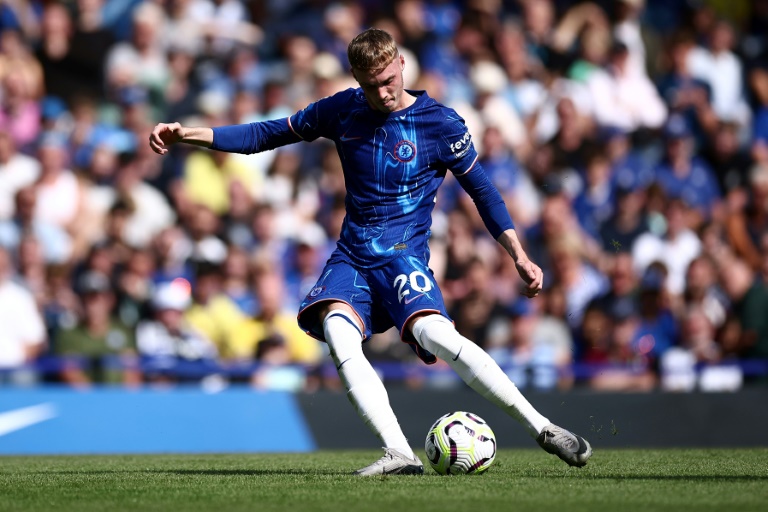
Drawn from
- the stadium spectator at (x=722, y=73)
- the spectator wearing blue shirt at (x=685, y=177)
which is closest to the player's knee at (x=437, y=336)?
the spectator wearing blue shirt at (x=685, y=177)

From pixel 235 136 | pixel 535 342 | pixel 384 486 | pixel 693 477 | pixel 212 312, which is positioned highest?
pixel 235 136

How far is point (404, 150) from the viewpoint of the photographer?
664 cm

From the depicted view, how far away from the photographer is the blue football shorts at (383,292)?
6543 mm

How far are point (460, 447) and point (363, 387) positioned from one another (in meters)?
0.58

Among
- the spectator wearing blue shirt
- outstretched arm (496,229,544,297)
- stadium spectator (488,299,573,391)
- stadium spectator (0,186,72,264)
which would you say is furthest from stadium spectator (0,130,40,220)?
outstretched arm (496,229,544,297)

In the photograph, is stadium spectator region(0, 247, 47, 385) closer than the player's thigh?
No

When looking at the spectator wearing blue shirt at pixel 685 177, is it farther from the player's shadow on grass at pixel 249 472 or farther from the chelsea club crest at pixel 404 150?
the player's shadow on grass at pixel 249 472

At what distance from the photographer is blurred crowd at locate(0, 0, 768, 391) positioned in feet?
36.8

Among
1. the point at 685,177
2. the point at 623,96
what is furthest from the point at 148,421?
the point at 623,96

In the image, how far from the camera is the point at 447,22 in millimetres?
15555

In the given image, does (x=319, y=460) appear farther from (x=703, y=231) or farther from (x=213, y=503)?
(x=703, y=231)

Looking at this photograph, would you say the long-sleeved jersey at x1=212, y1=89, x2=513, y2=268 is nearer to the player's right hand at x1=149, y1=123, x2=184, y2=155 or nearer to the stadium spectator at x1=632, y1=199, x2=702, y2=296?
the player's right hand at x1=149, y1=123, x2=184, y2=155

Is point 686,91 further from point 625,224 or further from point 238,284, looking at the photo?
point 238,284

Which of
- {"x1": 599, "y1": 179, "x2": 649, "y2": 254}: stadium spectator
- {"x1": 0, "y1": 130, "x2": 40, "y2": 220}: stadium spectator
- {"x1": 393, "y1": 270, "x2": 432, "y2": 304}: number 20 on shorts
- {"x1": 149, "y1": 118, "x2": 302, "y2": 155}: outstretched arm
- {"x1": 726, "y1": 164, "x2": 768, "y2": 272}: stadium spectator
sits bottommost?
{"x1": 726, "y1": 164, "x2": 768, "y2": 272}: stadium spectator
